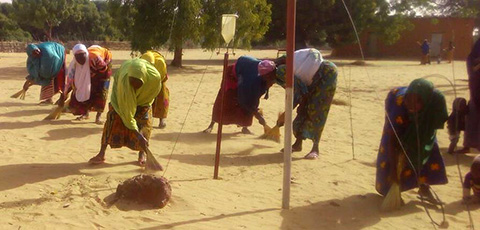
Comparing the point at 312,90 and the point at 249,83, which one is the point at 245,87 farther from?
the point at 312,90

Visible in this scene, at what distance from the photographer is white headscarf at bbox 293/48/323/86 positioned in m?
6.62

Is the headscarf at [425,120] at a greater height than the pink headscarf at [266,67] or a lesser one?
lesser

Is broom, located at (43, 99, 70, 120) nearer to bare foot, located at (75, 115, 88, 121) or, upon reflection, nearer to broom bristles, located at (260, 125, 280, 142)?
bare foot, located at (75, 115, 88, 121)

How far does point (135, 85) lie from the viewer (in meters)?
5.55

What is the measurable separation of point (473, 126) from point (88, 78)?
5.34 meters

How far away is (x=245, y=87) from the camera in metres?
7.41

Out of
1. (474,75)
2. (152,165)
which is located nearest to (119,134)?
(152,165)

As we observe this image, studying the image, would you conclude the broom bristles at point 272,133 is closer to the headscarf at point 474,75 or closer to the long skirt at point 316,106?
the long skirt at point 316,106

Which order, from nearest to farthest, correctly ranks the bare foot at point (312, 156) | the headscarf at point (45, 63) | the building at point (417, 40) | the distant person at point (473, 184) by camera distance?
the distant person at point (473, 184) < the bare foot at point (312, 156) < the headscarf at point (45, 63) < the building at point (417, 40)

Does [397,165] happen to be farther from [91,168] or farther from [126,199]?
[91,168]

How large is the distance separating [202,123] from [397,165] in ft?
15.9

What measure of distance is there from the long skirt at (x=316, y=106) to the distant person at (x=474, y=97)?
1562 mm

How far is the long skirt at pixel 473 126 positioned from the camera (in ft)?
19.8

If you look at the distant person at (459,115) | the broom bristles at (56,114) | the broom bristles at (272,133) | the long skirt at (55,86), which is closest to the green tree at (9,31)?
the long skirt at (55,86)
